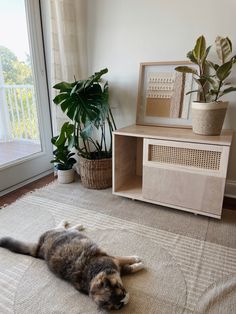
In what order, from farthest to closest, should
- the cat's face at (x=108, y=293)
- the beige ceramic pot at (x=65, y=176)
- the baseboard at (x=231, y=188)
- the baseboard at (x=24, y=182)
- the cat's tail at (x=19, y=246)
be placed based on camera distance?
the beige ceramic pot at (x=65, y=176)
the baseboard at (x=24, y=182)
the baseboard at (x=231, y=188)
the cat's tail at (x=19, y=246)
the cat's face at (x=108, y=293)

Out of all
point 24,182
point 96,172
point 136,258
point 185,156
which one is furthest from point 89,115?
point 136,258

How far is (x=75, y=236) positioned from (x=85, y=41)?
6.20 ft

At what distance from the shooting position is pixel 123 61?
7.28 ft

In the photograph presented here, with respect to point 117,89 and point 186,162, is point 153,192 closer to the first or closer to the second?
point 186,162

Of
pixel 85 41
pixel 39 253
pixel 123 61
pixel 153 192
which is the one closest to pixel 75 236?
pixel 39 253

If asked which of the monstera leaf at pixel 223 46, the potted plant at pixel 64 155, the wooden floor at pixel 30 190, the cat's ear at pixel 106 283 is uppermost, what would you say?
the monstera leaf at pixel 223 46

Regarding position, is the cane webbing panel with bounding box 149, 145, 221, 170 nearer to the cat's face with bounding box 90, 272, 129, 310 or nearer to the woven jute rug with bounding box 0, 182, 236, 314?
the woven jute rug with bounding box 0, 182, 236, 314

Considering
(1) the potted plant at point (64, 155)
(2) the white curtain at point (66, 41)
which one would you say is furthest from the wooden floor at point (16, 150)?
(2) the white curtain at point (66, 41)

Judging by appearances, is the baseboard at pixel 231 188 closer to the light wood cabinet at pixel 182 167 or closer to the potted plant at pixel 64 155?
the light wood cabinet at pixel 182 167

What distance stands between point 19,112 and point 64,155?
0.73m

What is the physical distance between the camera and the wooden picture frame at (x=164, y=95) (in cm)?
199

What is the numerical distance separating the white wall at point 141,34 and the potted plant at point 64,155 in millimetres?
563

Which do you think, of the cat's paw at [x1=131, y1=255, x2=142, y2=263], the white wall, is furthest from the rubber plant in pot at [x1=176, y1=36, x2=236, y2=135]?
the cat's paw at [x1=131, y1=255, x2=142, y2=263]

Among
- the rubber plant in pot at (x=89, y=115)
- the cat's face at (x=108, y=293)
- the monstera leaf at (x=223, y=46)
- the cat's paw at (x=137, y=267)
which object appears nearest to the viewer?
the cat's face at (x=108, y=293)
